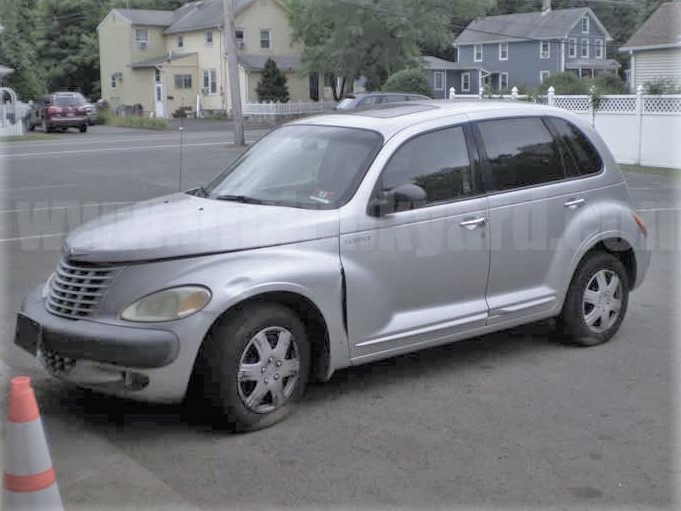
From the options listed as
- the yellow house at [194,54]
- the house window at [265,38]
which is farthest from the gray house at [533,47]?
the house window at [265,38]

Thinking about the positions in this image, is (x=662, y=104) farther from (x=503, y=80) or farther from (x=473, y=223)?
(x=503, y=80)

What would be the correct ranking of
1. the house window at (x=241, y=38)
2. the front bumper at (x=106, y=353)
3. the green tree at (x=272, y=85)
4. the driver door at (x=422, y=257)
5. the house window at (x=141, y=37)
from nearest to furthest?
the front bumper at (x=106, y=353) < the driver door at (x=422, y=257) < the green tree at (x=272, y=85) < the house window at (x=241, y=38) < the house window at (x=141, y=37)

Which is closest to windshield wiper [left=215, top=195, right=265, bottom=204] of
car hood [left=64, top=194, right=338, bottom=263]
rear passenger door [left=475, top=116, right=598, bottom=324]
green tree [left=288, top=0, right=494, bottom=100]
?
car hood [left=64, top=194, right=338, bottom=263]

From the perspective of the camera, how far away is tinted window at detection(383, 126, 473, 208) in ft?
20.0

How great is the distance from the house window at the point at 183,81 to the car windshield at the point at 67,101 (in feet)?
66.7

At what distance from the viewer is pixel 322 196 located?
5.91m

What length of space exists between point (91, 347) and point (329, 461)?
1.43 meters

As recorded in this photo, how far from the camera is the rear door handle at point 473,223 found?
6.24 metres

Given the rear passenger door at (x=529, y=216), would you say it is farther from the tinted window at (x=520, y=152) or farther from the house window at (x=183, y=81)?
the house window at (x=183, y=81)

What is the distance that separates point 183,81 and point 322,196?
60678 millimetres

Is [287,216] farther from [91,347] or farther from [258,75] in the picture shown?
[258,75]

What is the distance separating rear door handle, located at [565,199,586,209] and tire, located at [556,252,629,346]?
0.42m

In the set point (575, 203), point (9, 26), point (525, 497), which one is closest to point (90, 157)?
point (575, 203)

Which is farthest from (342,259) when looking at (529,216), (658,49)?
(658,49)
